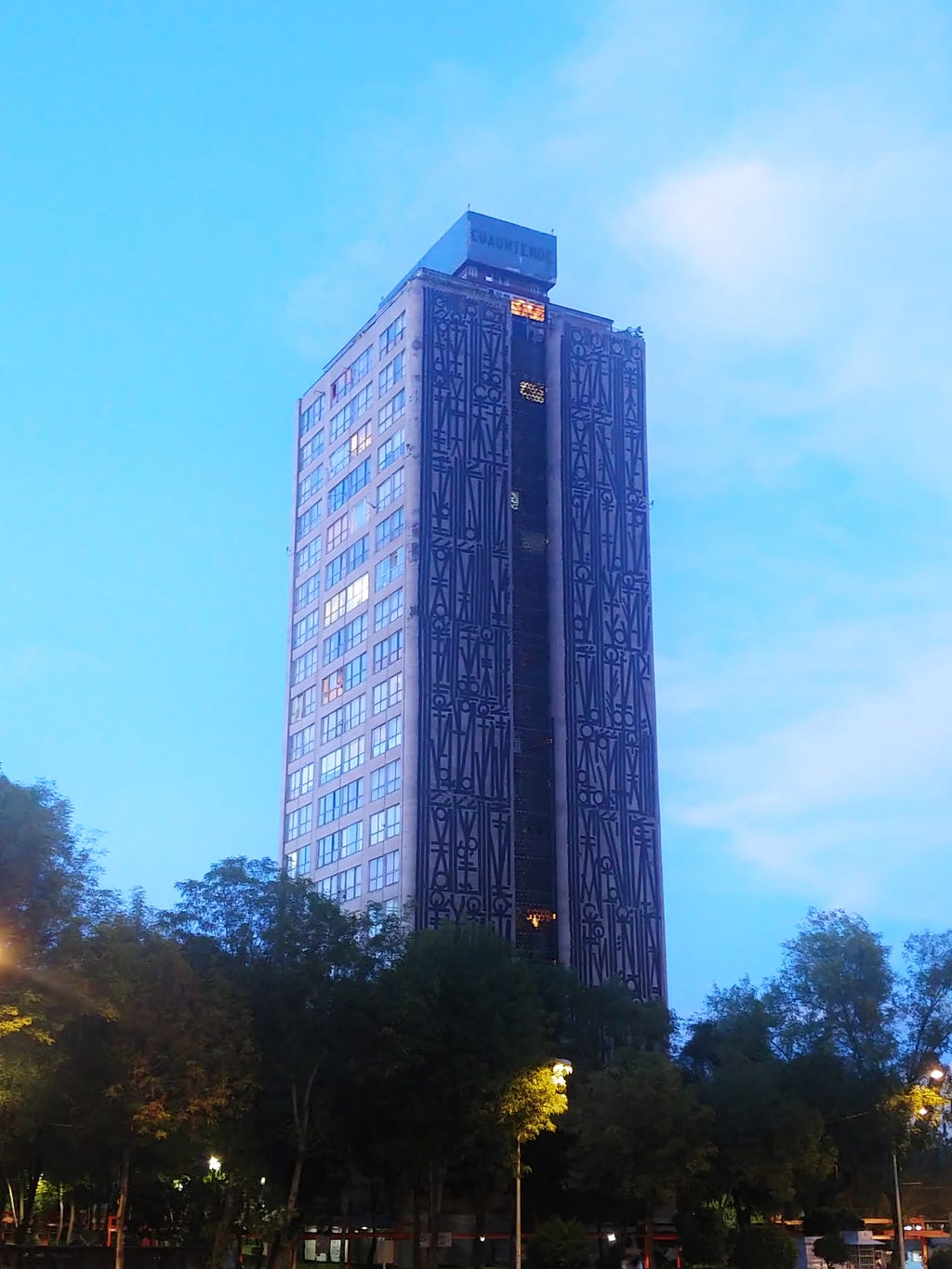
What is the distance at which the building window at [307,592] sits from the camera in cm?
13500

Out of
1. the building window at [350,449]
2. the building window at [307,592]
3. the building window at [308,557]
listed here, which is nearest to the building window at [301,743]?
the building window at [307,592]

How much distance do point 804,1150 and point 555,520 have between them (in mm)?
64142

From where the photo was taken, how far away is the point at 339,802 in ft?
404

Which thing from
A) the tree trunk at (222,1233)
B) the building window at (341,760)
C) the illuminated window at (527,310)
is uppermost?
the illuminated window at (527,310)

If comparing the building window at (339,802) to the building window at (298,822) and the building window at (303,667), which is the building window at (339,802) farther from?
the building window at (303,667)

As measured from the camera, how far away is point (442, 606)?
118562 millimetres

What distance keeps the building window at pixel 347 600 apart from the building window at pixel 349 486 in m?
8.81

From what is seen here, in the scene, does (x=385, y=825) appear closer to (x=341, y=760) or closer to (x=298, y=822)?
(x=341, y=760)

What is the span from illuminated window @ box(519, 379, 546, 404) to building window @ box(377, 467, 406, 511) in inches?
597

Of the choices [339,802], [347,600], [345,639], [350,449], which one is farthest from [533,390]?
[339,802]

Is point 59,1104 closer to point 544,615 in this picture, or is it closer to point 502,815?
point 502,815

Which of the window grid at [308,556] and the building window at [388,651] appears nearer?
the building window at [388,651]

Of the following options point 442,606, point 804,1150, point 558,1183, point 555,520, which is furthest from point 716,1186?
point 555,520

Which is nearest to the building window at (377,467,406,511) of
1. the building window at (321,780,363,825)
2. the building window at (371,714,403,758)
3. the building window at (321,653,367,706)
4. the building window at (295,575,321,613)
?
the building window at (295,575,321,613)
